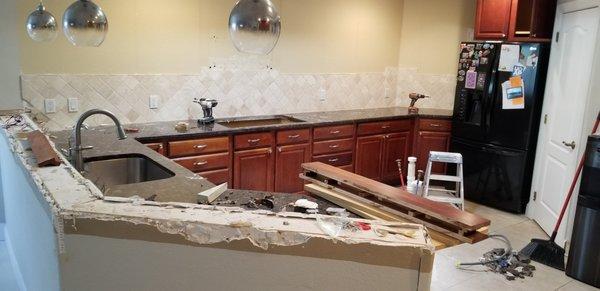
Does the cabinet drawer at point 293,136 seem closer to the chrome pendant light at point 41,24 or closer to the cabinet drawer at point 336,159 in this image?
the cabinet drawer at point 336,159

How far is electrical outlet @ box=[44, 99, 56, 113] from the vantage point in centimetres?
360

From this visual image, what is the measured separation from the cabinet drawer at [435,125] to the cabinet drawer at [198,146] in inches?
97.3

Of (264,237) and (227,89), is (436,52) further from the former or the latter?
(264,237)

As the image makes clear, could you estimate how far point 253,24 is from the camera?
5.61 feet

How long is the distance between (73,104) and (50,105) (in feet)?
0.56

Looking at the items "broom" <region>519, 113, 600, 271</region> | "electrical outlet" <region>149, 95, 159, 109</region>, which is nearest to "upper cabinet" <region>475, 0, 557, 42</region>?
"broom" <region>519, 113, 600, 271</region>

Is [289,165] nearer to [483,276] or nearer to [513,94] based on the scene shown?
[483,276]

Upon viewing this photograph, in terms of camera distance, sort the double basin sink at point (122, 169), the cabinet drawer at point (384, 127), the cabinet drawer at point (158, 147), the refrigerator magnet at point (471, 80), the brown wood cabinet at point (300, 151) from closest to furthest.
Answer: the double basin sink at point (122, 169) → the cabinet drawer at point (158, 147) → the brown wood cabinet at point (300, 151) → the refrigerator magnet at point (471, 80) → the cabinet drawer at point (384, 127)

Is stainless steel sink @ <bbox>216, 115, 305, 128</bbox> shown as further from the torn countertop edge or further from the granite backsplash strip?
the torn countertop edge

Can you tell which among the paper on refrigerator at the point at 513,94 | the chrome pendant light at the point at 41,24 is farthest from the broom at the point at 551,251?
the chrome pendant light at the point at 41,24

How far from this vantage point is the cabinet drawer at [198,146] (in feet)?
12.0

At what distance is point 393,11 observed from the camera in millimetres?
5625

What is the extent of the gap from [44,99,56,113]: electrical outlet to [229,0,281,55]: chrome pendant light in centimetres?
254

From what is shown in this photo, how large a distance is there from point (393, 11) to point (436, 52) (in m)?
0.75
